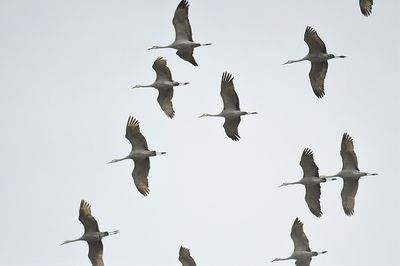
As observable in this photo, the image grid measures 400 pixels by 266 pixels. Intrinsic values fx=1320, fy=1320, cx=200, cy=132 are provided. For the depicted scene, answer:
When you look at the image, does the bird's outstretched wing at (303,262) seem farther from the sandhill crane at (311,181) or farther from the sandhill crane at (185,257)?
the sandhill crane at (185,257)

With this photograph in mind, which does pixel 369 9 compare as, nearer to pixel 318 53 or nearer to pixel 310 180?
pixel 318 53

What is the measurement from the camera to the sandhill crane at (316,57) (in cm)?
4722

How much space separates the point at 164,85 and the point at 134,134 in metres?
3.24

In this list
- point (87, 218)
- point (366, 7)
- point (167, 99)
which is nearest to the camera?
point (366, 7)

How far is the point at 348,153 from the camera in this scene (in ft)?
156

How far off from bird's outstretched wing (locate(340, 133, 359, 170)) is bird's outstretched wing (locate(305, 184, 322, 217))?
4.54 feet

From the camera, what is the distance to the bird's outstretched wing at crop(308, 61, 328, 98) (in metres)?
48.3

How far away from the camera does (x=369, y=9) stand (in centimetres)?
4566

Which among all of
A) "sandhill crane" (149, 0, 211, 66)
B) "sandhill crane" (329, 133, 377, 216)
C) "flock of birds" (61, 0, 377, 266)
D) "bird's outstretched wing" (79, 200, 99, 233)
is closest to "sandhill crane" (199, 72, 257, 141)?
"flock of birds" (61, 0, 377, 266)

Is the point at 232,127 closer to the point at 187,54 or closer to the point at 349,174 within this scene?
the point at 187,54

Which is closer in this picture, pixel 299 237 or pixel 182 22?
pixel 299 237

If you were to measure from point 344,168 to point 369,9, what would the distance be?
6200 millimetres

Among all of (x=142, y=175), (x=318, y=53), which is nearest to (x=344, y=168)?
(x=318, y=53)

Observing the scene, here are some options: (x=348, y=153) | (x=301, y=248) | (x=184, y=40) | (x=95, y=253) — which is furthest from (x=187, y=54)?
(x=301, y=248)
